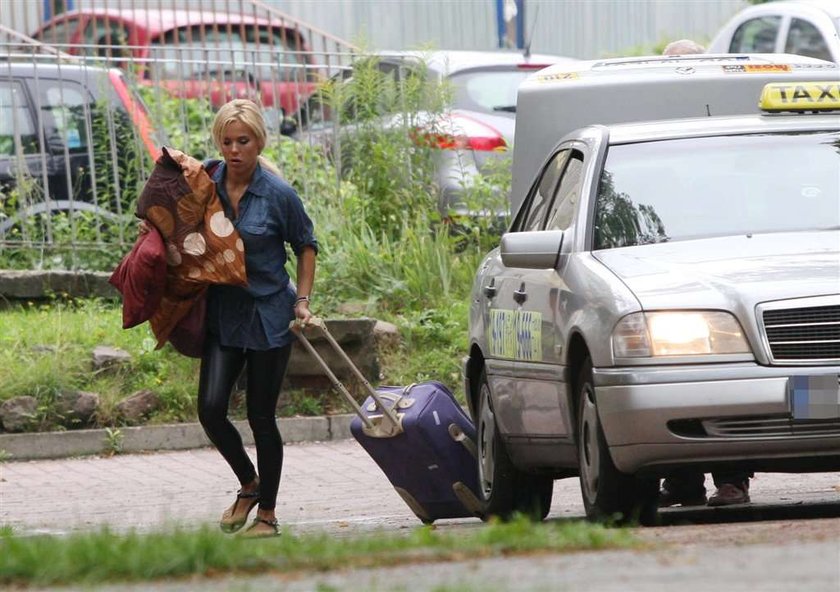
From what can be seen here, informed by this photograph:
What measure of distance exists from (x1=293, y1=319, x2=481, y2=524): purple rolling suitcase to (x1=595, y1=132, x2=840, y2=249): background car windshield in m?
1.18

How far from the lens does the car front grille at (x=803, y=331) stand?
22.3 feet

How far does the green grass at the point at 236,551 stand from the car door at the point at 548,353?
163 cm

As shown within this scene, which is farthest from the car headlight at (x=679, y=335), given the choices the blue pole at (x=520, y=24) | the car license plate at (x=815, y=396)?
the blue pole at (x=520, y=24)

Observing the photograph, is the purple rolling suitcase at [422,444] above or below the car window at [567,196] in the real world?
below

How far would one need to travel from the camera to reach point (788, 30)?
14562 mm

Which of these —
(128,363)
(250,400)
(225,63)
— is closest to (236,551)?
(250,400)

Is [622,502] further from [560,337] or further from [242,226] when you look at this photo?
[242,226]

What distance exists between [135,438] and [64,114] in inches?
131

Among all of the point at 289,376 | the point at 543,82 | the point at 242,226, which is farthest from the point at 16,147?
the point at 242,226

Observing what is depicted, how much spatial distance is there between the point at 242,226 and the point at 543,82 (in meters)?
2.90

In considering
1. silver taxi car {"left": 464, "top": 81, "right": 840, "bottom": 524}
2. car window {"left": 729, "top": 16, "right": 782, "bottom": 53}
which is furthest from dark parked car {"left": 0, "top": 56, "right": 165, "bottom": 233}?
silver taxi car {"left": 464, "top": 81, "right": 840, "bottom": 524}

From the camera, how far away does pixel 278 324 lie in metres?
8.23

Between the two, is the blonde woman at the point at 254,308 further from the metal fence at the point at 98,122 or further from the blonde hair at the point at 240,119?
the metal fence at the point at 98,122

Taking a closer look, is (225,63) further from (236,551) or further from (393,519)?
(236,551)
